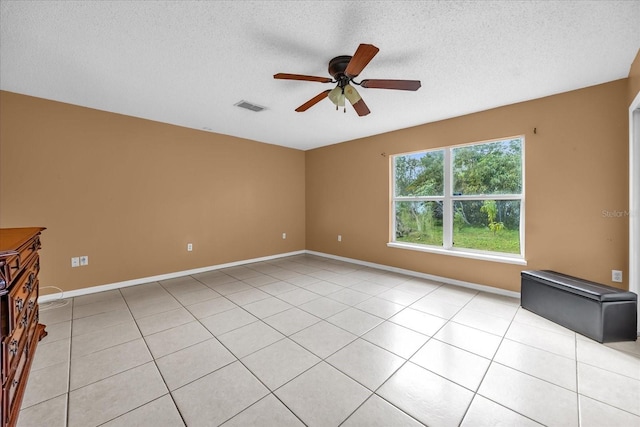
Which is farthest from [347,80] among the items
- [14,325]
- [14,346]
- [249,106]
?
[14,346]

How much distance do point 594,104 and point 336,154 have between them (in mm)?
3598

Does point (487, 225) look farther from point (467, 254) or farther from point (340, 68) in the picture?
point (340, 68)

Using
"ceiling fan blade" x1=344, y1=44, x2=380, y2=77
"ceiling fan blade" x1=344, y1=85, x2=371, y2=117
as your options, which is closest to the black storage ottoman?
"ceiling fan blade" x1=344, y1=85, x2=371, y2=117

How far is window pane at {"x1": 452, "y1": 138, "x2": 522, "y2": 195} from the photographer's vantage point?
3248mm

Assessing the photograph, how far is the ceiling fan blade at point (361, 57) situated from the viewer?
161cm

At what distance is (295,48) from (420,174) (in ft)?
9.51

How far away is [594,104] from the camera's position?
8.66ft

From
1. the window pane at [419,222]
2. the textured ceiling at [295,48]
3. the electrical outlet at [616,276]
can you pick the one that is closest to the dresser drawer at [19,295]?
the textured ceiling at [295,48]

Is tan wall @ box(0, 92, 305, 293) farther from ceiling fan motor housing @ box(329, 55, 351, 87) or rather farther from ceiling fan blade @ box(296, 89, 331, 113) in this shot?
ceiling fan motor housing @ box(329, 55, 351, 87)

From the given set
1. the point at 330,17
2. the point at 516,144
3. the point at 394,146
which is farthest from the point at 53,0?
the point at 516,144

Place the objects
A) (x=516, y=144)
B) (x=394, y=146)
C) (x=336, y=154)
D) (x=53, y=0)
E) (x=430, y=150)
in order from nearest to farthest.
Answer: (x=53, y=0), (x=516, y=144), (x=430, y=150), (x=394, y=146), (x=336, y=154)

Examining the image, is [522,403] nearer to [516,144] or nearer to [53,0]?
[516,144]

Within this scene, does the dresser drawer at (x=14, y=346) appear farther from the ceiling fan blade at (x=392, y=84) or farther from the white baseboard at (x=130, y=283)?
the ceiling fan blade at (x=392, y=84)

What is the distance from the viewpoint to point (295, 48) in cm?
203
